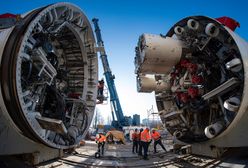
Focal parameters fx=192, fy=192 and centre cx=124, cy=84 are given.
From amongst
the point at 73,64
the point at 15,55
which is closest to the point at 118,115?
the point at 73,64

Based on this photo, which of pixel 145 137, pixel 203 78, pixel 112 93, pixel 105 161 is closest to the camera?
pixel 203 78

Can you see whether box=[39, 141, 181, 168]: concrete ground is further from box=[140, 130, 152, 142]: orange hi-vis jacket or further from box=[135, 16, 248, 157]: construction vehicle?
box=[135, 16, 248, 157]: construction vehicle

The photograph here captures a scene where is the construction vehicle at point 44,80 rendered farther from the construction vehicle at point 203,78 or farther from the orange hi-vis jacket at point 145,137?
the construction vehicle at point 203,78

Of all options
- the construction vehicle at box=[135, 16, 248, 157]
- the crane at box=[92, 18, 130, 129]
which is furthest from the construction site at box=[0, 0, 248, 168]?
the crane at box=[92, 18, 130, 129]

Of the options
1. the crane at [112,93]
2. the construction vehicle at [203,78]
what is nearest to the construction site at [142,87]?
the construction vehicle at [203,78]

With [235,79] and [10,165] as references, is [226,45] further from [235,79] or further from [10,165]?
[10,165]

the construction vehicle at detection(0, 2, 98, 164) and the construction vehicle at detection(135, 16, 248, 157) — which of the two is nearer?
the construction vehicle at detection(0, 2, 98, 164)

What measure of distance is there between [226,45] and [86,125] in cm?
495

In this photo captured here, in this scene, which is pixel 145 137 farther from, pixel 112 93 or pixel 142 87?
pixel 112 93

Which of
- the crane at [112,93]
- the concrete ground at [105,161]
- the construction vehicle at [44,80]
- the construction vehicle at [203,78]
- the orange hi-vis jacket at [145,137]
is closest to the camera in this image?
the construction vehicle at [44,80]

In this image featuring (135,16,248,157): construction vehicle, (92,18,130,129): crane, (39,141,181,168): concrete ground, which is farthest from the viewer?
(92,18,130,129): crane

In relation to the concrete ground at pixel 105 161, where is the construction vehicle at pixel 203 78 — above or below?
above

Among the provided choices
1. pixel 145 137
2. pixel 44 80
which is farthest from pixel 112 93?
pixel 44 80

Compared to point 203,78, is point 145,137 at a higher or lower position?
lower
